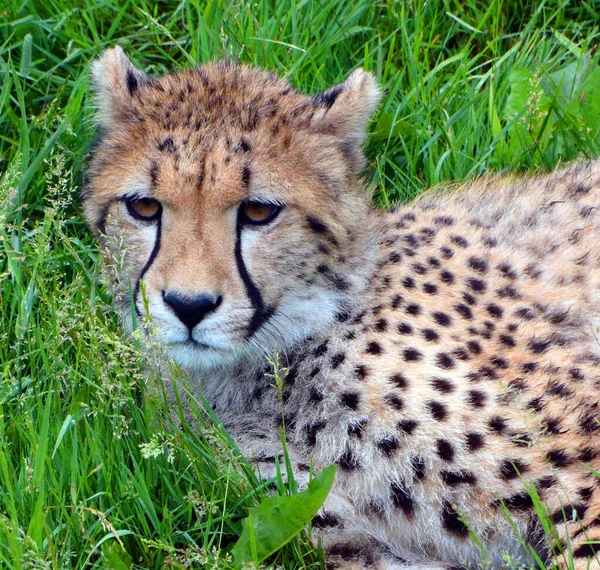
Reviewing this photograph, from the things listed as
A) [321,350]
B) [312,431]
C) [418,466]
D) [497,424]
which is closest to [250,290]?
[321,350]

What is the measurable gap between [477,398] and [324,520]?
0.56m

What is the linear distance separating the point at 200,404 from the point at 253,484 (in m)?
0.38

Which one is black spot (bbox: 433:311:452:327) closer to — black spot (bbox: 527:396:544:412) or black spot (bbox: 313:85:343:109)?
black spot (bbox: 527:396:544:412)

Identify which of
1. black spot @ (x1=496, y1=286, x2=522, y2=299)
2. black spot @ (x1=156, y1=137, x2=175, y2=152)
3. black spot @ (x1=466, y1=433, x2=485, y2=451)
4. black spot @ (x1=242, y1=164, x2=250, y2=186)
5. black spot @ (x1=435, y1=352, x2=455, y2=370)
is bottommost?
black spot @ (x1=466, y1=433, x2=485, y2=451)

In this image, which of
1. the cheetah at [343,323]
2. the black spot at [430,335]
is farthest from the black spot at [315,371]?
the black spot at [430,335]

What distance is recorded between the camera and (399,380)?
316 centimetres

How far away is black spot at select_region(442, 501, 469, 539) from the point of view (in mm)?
3070

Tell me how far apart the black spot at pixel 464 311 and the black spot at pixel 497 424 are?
14.6 inches

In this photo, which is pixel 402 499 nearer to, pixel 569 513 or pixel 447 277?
pixel 569 513

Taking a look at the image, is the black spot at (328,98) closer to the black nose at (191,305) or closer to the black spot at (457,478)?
the black nose at (191,305)

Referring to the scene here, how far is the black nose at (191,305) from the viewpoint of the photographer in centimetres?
291

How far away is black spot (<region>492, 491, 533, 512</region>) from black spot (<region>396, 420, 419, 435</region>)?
301 mm

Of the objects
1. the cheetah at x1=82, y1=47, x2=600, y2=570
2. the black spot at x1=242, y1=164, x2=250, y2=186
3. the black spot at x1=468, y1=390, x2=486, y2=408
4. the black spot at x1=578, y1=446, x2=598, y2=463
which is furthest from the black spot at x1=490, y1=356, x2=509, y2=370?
the black spot at x1=242, y1=164, x2=250, y2=186

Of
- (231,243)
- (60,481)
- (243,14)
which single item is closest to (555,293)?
(231,243)
